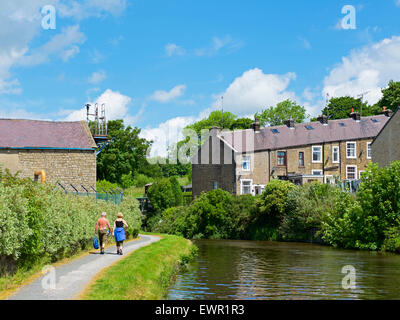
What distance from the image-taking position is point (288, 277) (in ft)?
72.9

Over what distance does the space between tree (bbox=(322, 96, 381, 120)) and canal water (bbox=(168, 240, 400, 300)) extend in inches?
2136

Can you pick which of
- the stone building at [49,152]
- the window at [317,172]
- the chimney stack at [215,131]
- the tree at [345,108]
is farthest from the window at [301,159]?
the stone building at [49,152]

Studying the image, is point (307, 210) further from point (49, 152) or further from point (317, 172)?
point (49, 152)

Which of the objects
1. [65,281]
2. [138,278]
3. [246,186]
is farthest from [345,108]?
[65,281]

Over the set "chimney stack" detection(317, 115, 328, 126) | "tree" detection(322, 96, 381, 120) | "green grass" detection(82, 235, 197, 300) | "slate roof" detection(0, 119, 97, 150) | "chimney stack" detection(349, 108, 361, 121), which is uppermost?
"tree" detection(322, 96, 381, 120)

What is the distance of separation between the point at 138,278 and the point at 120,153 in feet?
193

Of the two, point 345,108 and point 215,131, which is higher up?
point 345,108

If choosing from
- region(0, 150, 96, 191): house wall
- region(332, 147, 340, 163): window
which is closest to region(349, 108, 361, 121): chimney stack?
region(332, 147, 340, 163): window

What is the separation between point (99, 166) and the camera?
72562mm

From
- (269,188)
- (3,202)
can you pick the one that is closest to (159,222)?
(269,188)

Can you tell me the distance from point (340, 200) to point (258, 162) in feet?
60.4

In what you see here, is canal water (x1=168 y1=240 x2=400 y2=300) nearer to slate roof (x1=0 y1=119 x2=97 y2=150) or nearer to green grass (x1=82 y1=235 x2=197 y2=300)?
green grass (x1=82 y1=235 x2=197 y2=300)

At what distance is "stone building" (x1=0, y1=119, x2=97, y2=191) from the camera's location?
4078 cm
